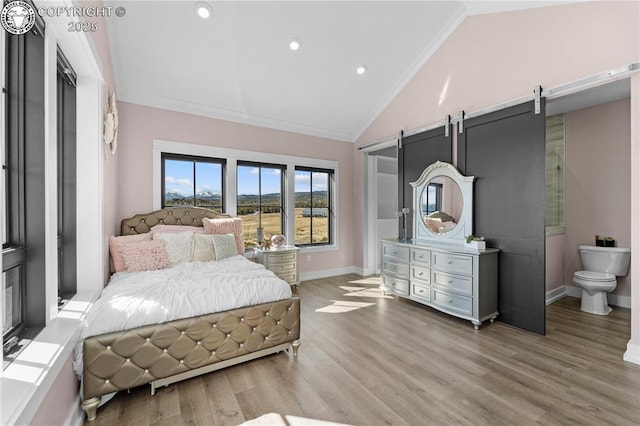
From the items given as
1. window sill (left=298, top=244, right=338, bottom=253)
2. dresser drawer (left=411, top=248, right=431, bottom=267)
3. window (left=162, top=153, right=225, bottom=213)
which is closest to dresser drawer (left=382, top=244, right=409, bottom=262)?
dresser drawer (left=411, top=248, right=431, bottom=267)

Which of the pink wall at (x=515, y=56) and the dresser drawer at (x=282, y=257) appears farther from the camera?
the dresser drawer at (x=282, y=257)

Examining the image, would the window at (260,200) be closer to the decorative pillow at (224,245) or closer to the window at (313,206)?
the window at (313,206)

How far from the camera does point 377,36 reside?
3.63 meters

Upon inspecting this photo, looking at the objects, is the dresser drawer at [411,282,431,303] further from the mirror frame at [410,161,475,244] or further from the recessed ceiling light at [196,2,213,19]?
the recessed ceiling light at [196,2,213,19]

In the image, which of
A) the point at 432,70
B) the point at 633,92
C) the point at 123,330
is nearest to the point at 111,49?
the point at 123,330

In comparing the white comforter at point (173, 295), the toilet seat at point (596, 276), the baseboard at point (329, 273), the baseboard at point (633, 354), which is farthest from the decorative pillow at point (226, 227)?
the toilet seat at point (596, 276)

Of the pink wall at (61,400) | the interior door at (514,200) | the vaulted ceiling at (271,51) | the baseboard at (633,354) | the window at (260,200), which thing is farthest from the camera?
the window at (260,200)

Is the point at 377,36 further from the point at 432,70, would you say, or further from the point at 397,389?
the point at 397,389

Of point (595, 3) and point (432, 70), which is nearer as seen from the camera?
point (595, 3)

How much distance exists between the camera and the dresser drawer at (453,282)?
10.1 feet

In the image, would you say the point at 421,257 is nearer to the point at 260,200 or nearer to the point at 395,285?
the point at 395,285

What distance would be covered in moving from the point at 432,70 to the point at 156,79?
375 cm

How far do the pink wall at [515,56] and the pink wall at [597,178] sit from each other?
1.70 metres

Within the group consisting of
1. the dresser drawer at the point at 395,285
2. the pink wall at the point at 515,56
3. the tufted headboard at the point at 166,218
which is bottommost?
the dresser drawer at the point at 395,285
